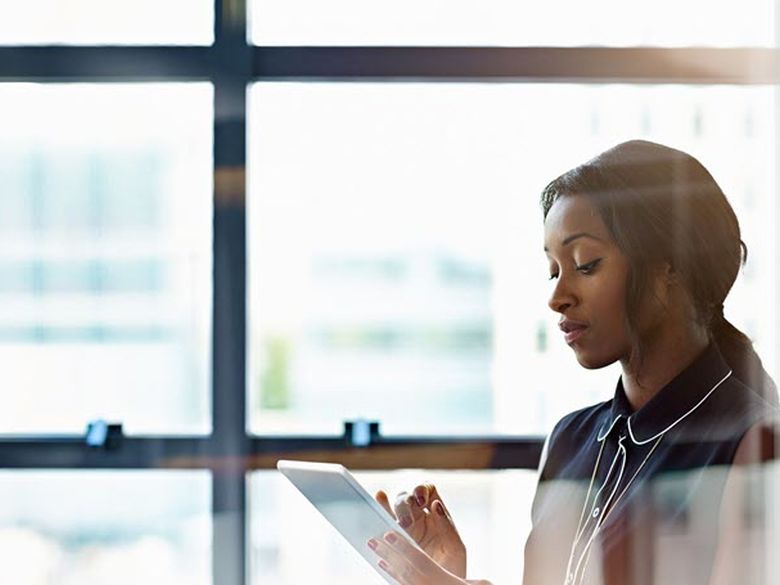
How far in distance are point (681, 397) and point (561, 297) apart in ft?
0.60

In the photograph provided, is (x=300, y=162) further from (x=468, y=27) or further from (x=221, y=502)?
(x=221, y=502)

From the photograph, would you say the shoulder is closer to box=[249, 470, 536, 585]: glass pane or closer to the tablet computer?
the tablet computer

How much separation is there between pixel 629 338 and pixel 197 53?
864 mm

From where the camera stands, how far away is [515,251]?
1.91 meters

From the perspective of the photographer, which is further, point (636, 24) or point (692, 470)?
point (636, 24)

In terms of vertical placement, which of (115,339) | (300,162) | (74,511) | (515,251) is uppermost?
(300,162)

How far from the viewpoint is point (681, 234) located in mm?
1365

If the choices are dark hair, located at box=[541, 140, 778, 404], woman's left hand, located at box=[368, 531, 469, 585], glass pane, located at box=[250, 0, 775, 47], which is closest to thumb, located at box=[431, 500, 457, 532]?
woman's left hand, located at box=[368, 531, 469, 585]

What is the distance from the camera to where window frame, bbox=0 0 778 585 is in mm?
1855

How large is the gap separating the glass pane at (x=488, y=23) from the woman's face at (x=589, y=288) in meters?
0.54

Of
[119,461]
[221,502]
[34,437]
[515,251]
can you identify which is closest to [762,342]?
[515,251]

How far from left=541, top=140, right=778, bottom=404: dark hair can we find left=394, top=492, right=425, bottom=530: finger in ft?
1.14

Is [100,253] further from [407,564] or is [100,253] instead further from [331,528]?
[407,564]

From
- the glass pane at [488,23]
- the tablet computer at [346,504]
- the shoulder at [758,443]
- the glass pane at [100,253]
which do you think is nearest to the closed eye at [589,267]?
the shoulder at [758,443]
